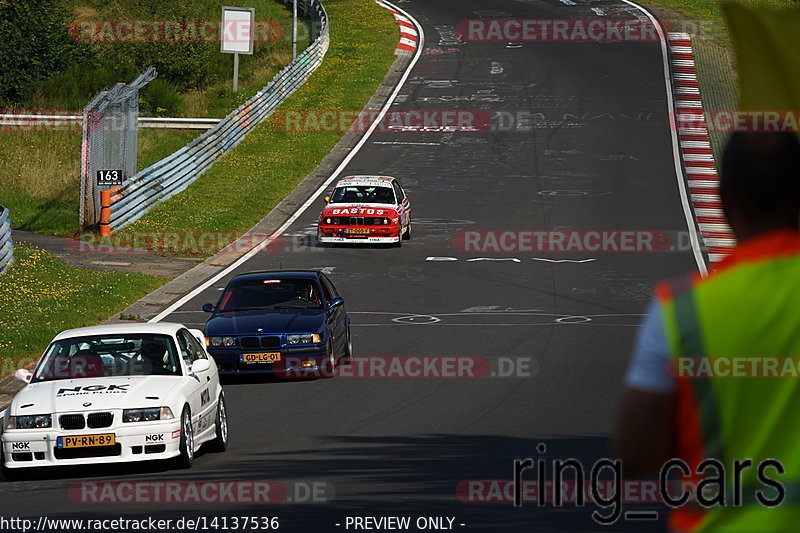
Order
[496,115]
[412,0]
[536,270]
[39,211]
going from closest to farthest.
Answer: [536,270], [39,211], [496,115], [412,0]

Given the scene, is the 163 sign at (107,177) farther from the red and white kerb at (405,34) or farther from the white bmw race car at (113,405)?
the red and white kerb at (405,34)

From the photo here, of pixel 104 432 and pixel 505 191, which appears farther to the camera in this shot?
pixel 505 191

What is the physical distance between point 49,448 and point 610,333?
10630 millimetres

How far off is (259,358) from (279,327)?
1.69ft

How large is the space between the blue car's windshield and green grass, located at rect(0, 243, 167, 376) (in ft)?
9.63

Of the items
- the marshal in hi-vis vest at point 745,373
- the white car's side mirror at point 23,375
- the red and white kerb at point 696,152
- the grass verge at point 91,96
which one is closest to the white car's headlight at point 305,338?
the white car's side mirror at point 23,375

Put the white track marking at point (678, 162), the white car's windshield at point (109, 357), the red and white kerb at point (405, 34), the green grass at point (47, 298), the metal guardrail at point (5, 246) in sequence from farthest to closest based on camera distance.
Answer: the red and white kerb at point (405, 34)
the white track marking at point (678, 162)
the metal guardrail at point (5, 246)
the green grass at point (47, 298)
the white car's windshield at point (109, 357)

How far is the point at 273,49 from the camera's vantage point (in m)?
60.2

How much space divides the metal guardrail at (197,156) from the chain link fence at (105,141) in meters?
0.50

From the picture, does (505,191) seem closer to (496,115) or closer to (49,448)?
(496,115)

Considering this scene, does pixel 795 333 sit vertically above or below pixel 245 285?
above

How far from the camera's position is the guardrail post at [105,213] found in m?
31.6

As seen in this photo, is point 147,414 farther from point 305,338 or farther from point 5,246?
point 5,246

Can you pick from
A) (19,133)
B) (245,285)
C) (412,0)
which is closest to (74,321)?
(245,285)
